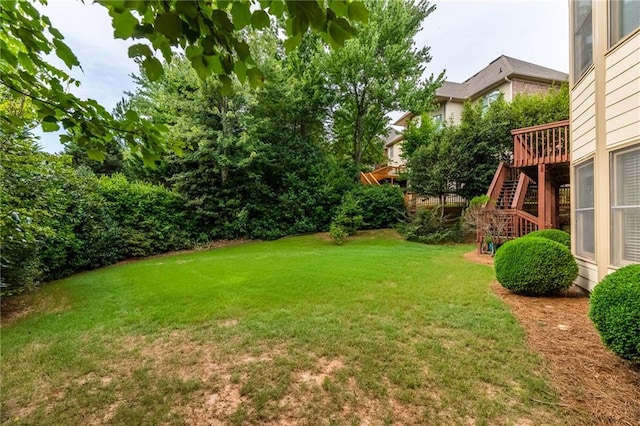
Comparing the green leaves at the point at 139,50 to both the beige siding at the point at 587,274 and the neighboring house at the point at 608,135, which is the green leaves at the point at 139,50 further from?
the beige siding at the point at 587,274

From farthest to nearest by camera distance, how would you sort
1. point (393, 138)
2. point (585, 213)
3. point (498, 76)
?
point (393, 138), point (498, 76), point (585, 213)

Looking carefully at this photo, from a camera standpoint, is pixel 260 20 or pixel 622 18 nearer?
pixel 260 20

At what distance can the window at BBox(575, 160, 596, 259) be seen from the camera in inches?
182

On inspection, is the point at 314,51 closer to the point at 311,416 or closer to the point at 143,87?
the point at 143,87

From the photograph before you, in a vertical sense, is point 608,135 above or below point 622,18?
below

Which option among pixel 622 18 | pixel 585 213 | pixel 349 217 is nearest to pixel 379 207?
pixel 349 217

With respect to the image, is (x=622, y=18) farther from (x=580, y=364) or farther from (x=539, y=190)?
(x=539, y=190)

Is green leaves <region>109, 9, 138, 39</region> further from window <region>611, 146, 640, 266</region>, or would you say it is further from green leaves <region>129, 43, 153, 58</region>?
window <region>611, 146, 640, 266</region>

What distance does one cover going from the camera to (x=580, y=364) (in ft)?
9.14

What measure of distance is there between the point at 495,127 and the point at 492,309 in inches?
451

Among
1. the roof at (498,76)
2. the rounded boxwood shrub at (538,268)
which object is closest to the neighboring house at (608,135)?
the rounded boxwood shrub at (538,268)

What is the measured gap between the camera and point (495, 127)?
13055 millimetres

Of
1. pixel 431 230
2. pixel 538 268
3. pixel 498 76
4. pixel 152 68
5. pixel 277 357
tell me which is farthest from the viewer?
pixel 498 76

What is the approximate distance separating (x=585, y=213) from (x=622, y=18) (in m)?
2.73
